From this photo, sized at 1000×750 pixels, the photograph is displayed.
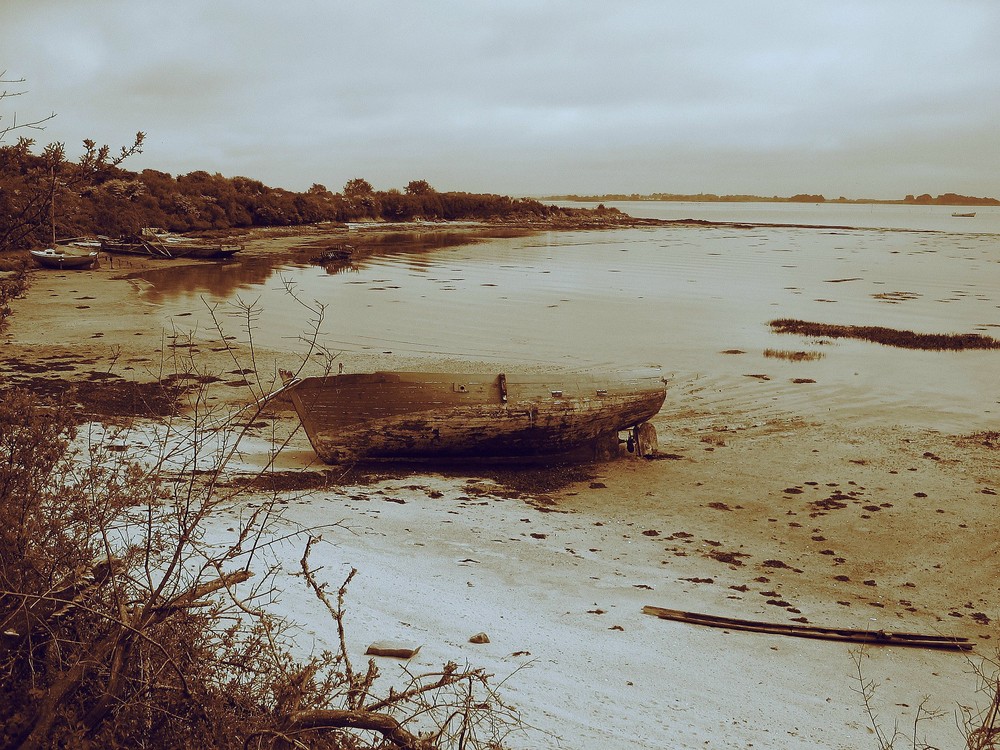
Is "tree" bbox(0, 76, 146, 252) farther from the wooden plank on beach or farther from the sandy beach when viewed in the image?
the wooden plank on beach

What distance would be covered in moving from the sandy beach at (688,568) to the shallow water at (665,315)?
5.98ft

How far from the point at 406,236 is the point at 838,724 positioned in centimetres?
5657

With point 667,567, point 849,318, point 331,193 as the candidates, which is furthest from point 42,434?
point 331,193

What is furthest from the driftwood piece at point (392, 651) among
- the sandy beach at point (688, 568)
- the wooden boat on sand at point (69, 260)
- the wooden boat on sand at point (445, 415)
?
the wooden boat on sand at point (69, 260)

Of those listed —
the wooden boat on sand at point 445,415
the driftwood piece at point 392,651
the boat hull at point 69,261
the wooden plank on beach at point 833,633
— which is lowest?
the wooden plank on beach at point 833,633

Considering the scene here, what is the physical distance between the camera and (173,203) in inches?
2037

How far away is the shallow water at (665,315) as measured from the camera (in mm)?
15008

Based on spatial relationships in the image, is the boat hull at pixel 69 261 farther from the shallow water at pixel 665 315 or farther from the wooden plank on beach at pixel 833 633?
the wooden plank on beach at pixel 833 633

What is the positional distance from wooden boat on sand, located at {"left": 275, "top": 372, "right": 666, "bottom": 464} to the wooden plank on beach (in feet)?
14.0

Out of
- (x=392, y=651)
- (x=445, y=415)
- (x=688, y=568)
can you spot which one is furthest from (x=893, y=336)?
(x=392, y=651)

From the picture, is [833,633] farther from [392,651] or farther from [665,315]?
[665,315]

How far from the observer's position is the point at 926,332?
20797 millimetres

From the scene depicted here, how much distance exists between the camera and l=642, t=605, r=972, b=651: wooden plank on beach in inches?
235

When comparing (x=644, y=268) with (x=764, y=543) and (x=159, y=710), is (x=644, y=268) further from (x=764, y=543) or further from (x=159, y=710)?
(x=159, y=710)
